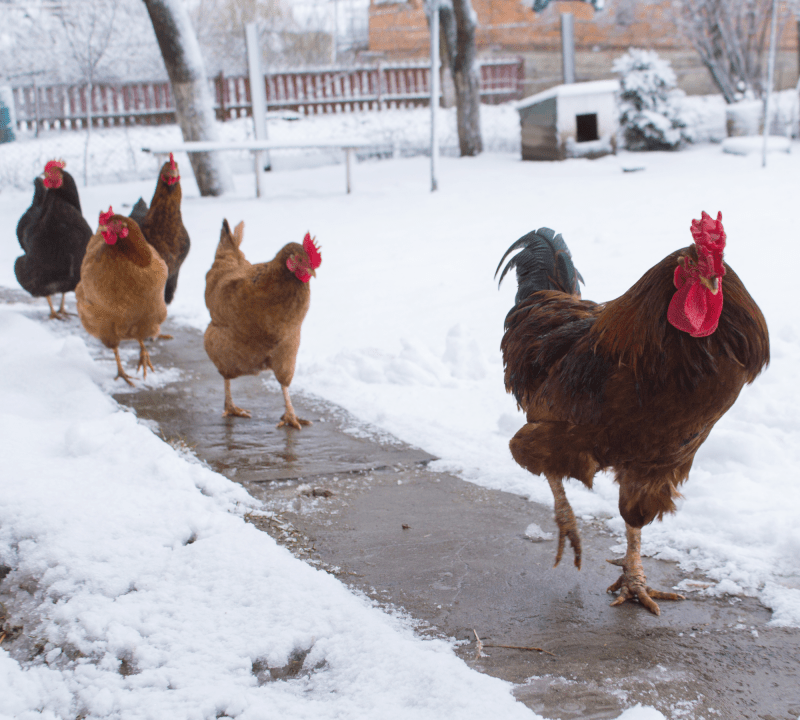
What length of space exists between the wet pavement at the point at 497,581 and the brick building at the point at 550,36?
821 inches

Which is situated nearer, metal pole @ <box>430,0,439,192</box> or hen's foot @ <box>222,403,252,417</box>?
hen's foot @ <box>222,403,252,417</box>

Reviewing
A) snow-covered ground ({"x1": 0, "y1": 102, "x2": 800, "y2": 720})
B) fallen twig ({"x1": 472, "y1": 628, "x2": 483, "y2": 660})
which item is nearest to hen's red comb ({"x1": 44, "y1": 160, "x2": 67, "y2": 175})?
snow-covered ground ({"x1": 0, "y1": 102, "x2": 800, "y2": 720})

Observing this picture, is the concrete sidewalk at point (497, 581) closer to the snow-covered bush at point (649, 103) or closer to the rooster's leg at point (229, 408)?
the rooster's leg at point (229, 408)

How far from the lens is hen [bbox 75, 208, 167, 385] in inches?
183

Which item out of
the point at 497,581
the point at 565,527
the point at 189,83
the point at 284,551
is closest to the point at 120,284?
the point at 284,551

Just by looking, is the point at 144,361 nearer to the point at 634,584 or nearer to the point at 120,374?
the point at 120,374

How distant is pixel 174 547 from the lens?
2729 millimetres

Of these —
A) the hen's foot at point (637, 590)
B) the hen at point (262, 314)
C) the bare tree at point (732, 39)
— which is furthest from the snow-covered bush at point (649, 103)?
the hen's foot at point (637, 590)

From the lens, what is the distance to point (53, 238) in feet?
19.7

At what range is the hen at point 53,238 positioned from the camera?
6.00m

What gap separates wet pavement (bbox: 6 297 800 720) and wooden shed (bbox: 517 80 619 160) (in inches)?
423

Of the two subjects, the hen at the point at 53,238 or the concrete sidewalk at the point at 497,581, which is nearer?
the concrete sidewalk at the point at 497,581

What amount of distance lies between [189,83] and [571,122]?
277 inches

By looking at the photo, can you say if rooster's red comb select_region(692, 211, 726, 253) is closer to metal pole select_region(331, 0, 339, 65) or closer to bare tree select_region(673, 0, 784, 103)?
bare tree select_region(673, 0, 784, 103)
